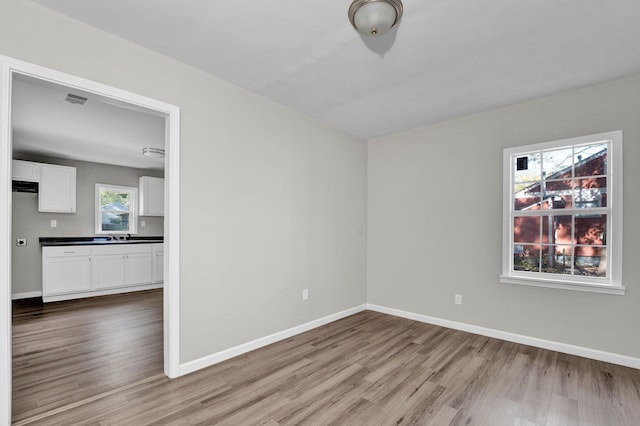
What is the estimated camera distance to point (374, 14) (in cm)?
186

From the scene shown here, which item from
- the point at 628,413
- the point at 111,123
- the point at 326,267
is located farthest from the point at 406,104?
the point at 111,123

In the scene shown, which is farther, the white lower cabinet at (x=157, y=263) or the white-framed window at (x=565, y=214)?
A: the white lower cabinet at (x=157, y=263)

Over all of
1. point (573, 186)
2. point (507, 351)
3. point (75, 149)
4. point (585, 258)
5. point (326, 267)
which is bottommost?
point (507, 351)

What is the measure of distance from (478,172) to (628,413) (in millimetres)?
2475

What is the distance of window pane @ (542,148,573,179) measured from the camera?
3.22 meters

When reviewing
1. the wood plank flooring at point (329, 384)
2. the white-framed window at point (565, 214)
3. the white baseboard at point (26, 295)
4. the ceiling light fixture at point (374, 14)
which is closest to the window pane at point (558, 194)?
the white-framed window at point (565, 214)

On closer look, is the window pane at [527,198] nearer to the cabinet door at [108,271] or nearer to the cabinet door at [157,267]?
the cabinet door at [157,267]

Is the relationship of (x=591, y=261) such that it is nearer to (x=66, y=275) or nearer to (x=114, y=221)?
(x=66, y=275)

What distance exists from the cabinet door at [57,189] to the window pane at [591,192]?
7777mm

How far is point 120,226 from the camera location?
6.68 metres

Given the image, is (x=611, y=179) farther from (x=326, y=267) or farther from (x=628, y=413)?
(x=326, y=267)

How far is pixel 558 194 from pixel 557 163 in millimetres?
331

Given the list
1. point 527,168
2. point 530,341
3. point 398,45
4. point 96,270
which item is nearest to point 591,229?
point 527,168

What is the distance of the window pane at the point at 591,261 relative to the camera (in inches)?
118
